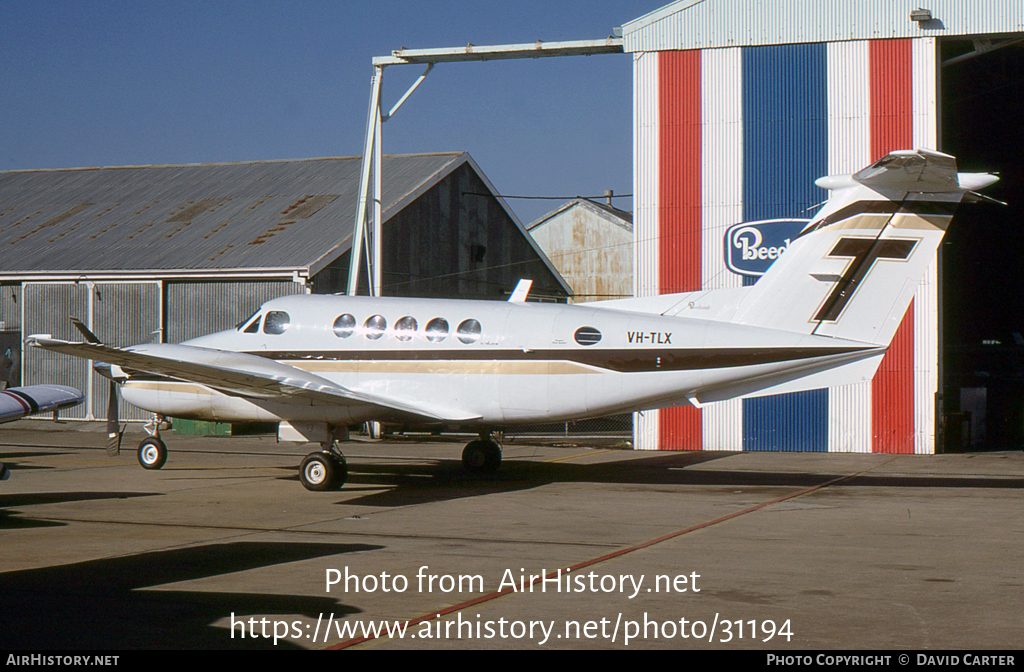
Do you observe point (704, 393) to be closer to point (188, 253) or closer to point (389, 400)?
point (389, 400)

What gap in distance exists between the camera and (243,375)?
1320 centimetres

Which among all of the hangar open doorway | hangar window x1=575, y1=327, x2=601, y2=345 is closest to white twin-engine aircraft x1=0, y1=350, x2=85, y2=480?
hangar window x1=575, y1=327, x2=601, y2=345

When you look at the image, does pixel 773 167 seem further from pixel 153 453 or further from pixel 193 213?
pixel 193 213

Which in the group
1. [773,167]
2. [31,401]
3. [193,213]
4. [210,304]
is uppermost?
[193,213]

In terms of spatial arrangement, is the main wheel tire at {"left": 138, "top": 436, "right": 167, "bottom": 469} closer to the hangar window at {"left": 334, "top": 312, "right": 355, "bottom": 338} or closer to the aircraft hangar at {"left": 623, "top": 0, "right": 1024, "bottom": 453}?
the hangar window at {"left": 334, "top": 312, "right": 355, "bottom": 338}

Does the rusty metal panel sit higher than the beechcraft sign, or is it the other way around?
the rusty metal panel

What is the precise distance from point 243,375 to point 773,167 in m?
13.4

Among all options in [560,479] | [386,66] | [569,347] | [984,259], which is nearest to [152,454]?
[560,479]

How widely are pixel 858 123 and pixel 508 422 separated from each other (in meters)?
11.7

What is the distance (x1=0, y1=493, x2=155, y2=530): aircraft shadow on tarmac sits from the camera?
10.6 meters

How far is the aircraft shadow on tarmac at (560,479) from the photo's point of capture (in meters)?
14.0

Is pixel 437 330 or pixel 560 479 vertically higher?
pixel 437 330

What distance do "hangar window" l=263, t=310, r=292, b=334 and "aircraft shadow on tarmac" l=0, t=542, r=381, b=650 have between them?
262 inches

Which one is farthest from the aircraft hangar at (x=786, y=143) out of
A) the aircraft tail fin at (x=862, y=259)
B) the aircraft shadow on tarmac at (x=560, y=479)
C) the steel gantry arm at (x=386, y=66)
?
the aircraft tail fin at (x=862, y=259)
